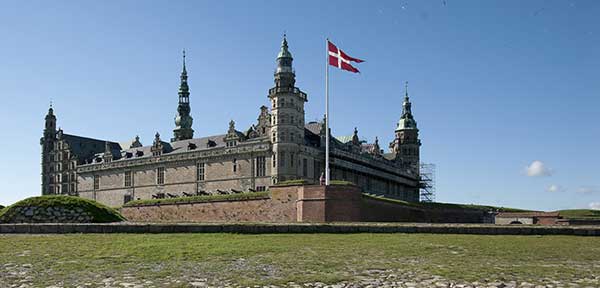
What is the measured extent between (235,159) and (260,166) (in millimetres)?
4558

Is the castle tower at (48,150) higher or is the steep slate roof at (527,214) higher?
the castle tower at (48,150)

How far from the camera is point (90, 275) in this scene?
→ 1214 cm

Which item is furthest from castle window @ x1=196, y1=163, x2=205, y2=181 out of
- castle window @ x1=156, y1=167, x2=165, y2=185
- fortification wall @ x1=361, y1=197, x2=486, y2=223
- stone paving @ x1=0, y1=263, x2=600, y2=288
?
stone paving @ x1=0, y1=263, x2=600, y2=288

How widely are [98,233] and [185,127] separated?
86020 millimetres

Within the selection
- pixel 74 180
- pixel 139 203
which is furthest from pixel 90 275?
pixel 74 180

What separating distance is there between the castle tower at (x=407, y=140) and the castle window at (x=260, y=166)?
40.4 metres

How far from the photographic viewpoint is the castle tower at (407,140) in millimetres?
106125

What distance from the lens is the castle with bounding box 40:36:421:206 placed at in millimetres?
67312

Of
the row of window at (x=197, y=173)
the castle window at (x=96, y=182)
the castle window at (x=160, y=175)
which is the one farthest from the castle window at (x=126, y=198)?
the castle window at (x=96, y=182)

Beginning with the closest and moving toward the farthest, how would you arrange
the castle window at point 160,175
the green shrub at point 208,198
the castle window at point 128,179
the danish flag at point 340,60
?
the danish flag at point 340,60, the green shrub at point 208,198, the castle window at point 160,175, the castle window at point 128,179

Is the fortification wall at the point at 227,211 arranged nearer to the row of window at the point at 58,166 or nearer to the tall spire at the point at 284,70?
the tall spire at the point at 284,70

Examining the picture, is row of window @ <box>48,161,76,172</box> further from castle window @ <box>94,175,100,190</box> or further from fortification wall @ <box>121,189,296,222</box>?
fortification wall @ <box>121,189,296,222</box>

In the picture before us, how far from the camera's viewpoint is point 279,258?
1473cm

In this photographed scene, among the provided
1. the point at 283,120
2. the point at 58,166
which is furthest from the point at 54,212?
the point at 58,166
